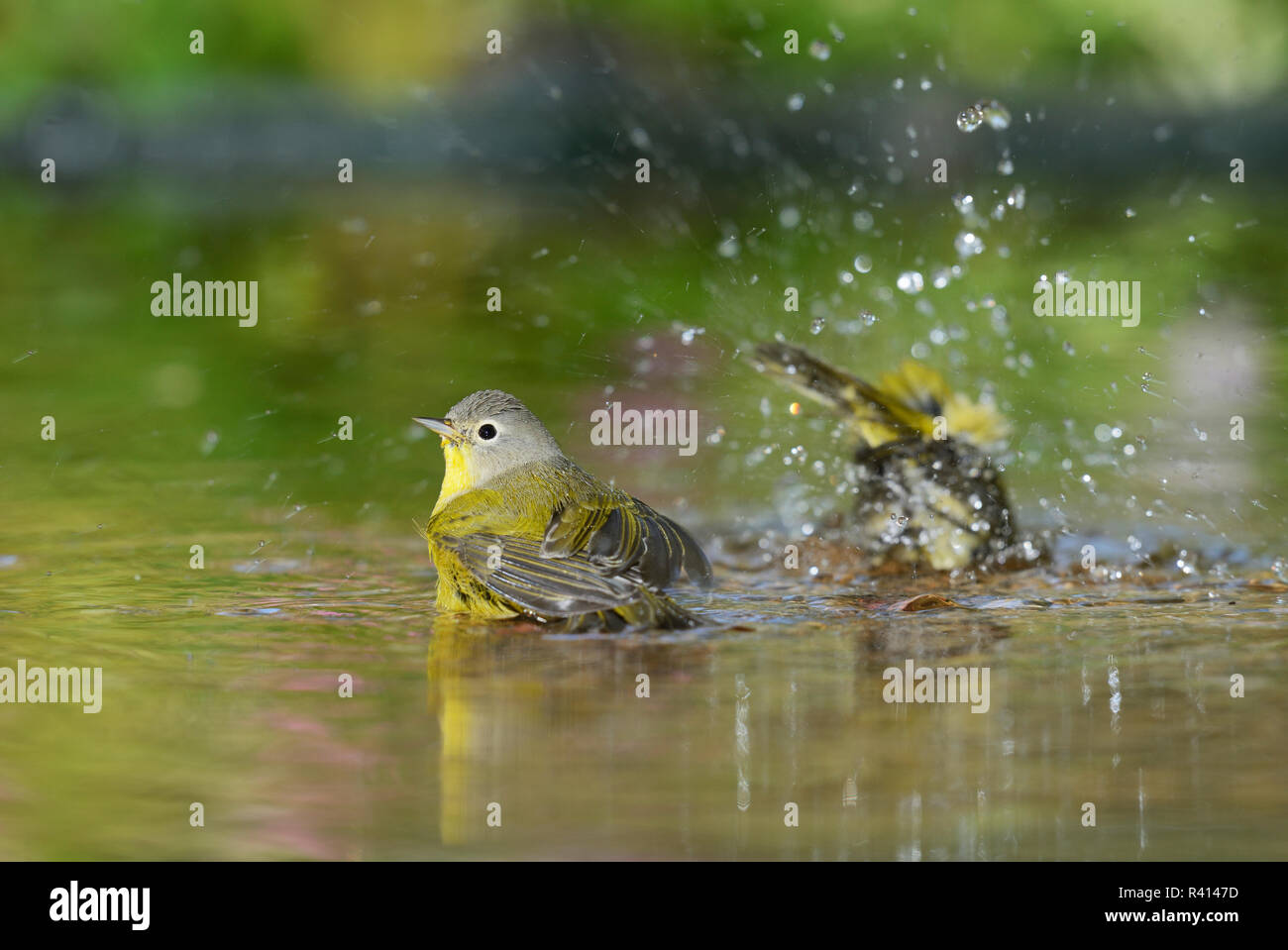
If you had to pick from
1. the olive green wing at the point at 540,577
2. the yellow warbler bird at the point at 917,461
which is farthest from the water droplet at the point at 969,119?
the olive green wing at the point at 540,577

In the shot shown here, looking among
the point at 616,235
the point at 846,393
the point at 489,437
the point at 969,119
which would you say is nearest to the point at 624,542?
the point at 489,437

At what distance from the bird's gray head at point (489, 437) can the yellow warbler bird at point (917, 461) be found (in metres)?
0.96

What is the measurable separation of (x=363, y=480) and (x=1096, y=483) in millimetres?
3178

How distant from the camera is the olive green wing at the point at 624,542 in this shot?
4.81m

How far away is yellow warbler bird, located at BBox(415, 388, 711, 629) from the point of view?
456 cm

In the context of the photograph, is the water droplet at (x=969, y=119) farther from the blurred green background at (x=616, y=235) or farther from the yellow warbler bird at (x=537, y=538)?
the yellow warbler bird at (x=537, y=538)

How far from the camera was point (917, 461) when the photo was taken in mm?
5684

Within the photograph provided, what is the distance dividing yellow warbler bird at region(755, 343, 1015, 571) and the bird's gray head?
3.14ft

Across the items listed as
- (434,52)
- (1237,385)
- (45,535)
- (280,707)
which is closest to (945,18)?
(434,52)

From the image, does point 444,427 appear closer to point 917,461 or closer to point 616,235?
point 917,461

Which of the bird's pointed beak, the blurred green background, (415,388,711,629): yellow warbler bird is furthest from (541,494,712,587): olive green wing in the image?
the blurred green background

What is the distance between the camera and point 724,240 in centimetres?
1270

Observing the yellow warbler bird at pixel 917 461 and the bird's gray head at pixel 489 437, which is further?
the yellow warbler bird at pixel 917 461

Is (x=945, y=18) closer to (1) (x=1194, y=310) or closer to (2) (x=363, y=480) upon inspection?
(1) (x=1194, y=310)
